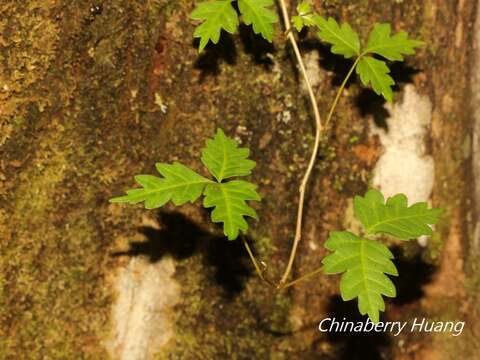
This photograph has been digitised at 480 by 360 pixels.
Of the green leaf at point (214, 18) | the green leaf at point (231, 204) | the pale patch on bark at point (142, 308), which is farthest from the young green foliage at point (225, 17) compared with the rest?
the pale patch on bark at point (142, 308)

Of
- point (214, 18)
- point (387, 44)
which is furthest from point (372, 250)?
point (214, 18)

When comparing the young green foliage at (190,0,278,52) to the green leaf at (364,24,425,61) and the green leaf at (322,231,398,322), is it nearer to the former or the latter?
the green leaf at (364,24,425,61)

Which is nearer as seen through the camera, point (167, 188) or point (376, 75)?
point (167, 188)

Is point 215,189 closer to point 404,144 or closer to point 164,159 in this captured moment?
point 164,159

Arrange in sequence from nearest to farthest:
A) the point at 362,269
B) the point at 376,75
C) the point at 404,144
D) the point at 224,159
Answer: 1. the point at 362,269
2. the point at 224,159
3. the point at 376,75
4. the point at 404,144

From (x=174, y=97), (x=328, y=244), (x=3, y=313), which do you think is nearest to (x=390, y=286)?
(x=328, y=244)

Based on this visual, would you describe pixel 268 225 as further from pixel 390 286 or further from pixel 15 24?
pixel 15 24

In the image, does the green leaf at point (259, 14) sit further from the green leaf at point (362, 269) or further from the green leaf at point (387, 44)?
the green leaf at point (362, 269)
